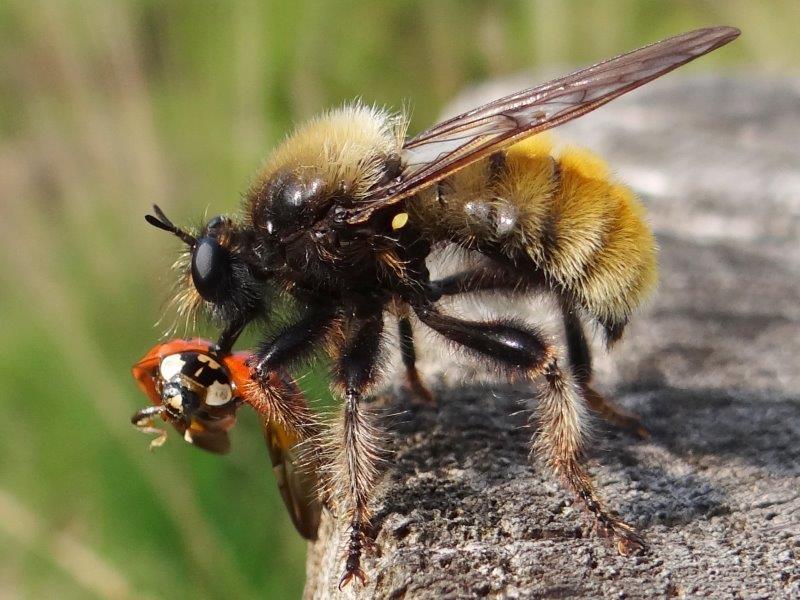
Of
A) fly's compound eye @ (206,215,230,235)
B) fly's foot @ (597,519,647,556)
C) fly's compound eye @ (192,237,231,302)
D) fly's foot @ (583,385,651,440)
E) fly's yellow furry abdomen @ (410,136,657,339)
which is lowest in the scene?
fly's foot @ (597,519,647,556)

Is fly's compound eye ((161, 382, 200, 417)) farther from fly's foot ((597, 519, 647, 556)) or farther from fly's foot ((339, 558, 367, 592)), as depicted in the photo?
fly's foot ((597, 519, 647, 556))

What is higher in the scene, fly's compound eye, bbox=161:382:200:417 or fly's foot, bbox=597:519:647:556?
fly's compound eye, bbox=161:382:200:417

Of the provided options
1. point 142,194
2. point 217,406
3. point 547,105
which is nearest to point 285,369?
point 217,406

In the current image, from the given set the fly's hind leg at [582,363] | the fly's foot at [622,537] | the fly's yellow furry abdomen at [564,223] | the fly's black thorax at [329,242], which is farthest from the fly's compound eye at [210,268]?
the fly's foot at [622,537]

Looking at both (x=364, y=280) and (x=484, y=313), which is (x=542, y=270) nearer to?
(x=484, y=313)

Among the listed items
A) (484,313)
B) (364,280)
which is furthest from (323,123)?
(484,313)

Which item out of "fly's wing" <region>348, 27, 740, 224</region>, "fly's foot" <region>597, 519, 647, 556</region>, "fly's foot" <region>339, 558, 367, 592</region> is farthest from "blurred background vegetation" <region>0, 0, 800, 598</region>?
"fly's foot" <region>597, 519, 647, 556</region>

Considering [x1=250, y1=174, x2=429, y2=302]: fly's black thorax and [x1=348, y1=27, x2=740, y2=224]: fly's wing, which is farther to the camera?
[x1=250, y1=174, x2=429, y2=302]: fly's black thorax
